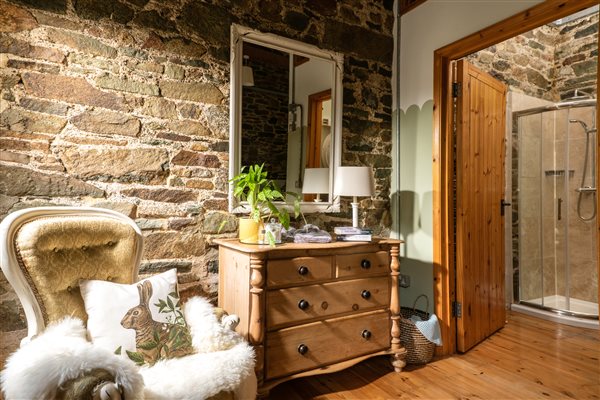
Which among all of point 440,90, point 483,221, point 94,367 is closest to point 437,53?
point 440,90

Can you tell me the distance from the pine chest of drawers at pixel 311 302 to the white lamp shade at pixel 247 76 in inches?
41.6

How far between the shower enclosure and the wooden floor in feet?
3.55

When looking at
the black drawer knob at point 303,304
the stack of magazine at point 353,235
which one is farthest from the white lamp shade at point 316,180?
the black drawer knob at point 303,304

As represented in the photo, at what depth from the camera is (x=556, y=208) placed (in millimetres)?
3834

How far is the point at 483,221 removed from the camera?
2.84 metres

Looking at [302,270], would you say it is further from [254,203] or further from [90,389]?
[90,389]

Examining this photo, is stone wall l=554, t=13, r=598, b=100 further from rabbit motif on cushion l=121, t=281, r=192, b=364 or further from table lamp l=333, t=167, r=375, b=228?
rabbit motif on cushion l=121, t=281, r=192, b=364

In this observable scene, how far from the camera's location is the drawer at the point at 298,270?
74.2 inches

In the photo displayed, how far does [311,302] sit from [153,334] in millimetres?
889

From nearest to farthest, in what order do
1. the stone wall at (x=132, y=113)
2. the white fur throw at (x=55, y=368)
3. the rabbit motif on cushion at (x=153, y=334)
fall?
the white fur throw at (x=55, y=368) < the rabbit motif on cushion at (x=153, y=334) < the stone wall at (x=132, y=113)

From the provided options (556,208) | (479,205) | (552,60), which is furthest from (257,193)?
(552,60)

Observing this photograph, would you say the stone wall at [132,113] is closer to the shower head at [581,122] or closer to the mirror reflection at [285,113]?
the mirror reflection at [285,113]

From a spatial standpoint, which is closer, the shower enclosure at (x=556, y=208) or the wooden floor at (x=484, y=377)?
the wooden floor at (x=484, y=377)

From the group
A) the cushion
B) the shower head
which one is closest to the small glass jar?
the cushion
